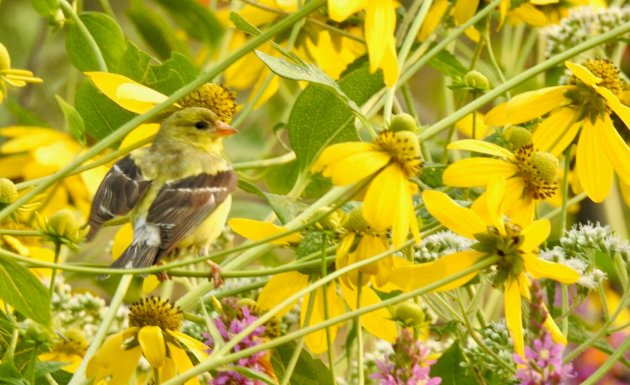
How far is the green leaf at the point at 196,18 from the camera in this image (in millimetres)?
1339

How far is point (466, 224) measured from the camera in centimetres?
81

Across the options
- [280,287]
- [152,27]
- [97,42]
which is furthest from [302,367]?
[152,27]

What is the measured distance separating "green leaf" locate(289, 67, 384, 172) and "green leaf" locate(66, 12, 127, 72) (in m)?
0.19

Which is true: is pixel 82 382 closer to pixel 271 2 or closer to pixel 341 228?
pixel 341 228

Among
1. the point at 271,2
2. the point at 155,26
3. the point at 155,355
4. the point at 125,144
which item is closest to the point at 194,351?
the point at 155,355

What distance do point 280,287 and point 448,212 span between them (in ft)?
0.54

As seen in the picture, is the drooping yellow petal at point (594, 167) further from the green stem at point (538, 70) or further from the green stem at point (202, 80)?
the green stem at point (202, 80)

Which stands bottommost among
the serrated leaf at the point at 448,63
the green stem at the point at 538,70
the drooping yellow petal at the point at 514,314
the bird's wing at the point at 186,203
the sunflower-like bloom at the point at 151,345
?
the sunflower-like bloom at the point at 151,345

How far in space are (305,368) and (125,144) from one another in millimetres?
211

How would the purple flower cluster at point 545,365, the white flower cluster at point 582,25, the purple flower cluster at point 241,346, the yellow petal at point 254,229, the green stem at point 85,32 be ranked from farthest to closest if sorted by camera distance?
1. the white flower cluster at point 582,25
2. the green stem at point 85,32
3. the yellow petal at point 254,229
4. the purple flower cluster at point 241,346
5. the purple flower cluster at point 545,365

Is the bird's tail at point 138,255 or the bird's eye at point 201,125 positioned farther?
the bird's eye at point 201,125

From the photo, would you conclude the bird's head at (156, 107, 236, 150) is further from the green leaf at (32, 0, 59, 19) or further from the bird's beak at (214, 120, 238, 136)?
the green leaf at (32, 0, 59, 19)

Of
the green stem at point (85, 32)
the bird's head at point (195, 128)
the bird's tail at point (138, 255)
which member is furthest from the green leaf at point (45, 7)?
the bird's tail at point (138, 255)

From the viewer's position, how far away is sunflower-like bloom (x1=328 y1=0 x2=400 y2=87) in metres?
0.76
